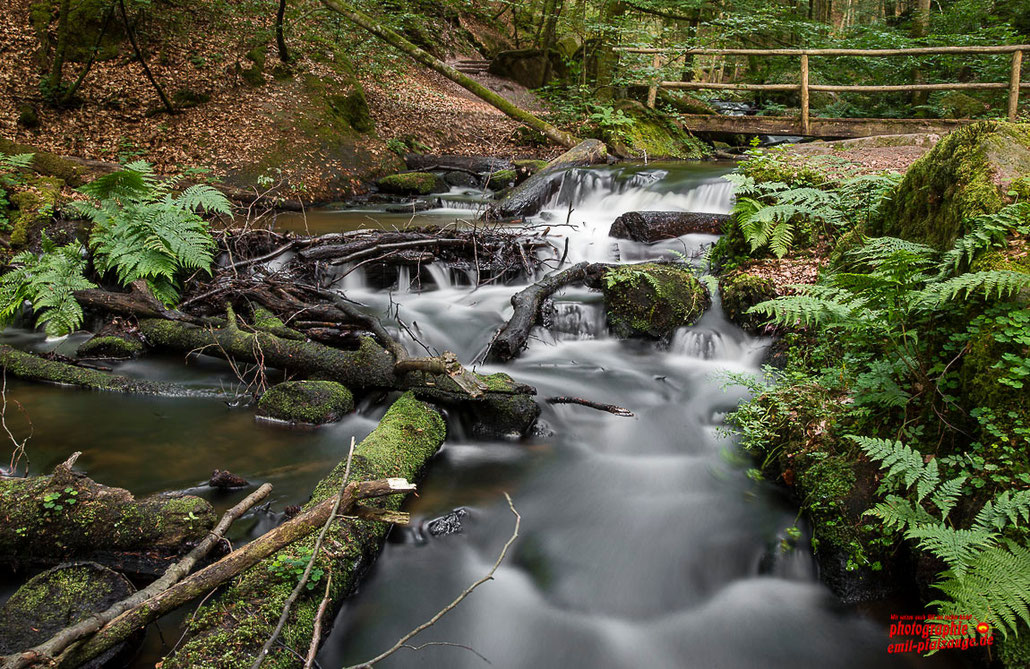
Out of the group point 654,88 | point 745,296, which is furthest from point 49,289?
point 654,88

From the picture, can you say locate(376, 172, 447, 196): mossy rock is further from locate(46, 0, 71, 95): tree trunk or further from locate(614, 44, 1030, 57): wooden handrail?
locate(46, 0, 71, 95): tree trunk

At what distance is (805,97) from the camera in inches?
518

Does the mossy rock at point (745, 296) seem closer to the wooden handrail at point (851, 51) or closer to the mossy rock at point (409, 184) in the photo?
the wooden handrail at point (851, 51)

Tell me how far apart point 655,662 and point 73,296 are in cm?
592

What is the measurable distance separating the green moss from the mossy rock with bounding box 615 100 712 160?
481 centimetres

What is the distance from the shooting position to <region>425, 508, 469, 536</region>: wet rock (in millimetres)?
3631

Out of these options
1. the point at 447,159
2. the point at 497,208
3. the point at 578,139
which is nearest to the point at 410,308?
the point at 497,208

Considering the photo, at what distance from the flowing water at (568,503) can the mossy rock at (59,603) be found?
1.01 ft

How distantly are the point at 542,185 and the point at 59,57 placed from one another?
9.23 metres

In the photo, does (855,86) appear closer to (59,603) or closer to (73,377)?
(73,377)

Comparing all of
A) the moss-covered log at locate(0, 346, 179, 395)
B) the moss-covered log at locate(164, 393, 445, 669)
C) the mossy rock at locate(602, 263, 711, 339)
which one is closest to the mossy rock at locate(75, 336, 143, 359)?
the moss-covered log at locate(0, 346, 179, 395)

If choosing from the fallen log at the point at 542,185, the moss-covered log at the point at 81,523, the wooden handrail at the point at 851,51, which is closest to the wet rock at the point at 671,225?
the fallen log at the point at 542,185

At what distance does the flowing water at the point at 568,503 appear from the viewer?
3.03m

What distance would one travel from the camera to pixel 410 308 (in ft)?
21.2
